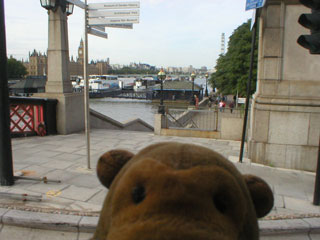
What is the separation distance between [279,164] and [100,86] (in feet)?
290

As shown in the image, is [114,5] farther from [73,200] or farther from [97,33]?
[73,200]

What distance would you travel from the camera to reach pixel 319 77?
20.8 feet

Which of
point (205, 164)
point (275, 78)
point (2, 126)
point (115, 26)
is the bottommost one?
point (2, 126)

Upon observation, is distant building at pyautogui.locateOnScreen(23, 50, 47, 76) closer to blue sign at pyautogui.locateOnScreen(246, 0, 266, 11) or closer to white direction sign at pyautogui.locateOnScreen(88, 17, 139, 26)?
white direction sign at pyautogui.locateOnScreen(88, 17, 139, 26)

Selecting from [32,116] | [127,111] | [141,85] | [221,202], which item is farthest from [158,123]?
[141,85]

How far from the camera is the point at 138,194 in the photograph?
49.4 inches

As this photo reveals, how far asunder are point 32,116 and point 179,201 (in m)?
8.95

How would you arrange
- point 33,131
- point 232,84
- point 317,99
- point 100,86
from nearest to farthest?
point 317,99, point 33,131, point 232,84, point 100,86

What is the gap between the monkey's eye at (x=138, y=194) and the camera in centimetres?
125

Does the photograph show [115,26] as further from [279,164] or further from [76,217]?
[279,164]

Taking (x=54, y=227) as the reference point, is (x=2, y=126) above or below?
above

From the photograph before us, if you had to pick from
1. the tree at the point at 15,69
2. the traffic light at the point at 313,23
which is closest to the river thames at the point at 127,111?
the traffic light at the point at 313,23

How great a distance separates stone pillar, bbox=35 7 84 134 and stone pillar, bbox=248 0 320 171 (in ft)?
20.1

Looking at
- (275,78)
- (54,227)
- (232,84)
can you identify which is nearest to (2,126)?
(54,227)
